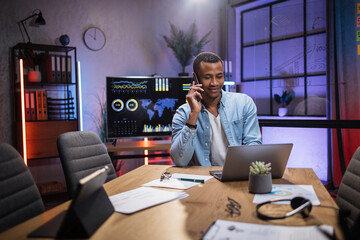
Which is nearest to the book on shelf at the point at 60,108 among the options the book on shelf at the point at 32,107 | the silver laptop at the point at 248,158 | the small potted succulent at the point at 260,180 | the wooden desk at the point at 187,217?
the book on shelf at the point at 32,107

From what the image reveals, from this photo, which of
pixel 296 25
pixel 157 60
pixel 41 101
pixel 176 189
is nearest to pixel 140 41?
pixel 157 60

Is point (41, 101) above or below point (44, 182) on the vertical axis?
above

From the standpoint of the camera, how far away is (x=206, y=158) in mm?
2023

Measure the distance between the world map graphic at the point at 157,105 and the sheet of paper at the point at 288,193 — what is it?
96.7 inches

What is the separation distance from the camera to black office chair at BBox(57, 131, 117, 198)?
5.72 ft

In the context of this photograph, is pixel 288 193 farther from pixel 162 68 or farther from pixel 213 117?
pixel 162 68

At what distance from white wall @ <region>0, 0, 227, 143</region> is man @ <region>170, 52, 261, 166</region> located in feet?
8.97

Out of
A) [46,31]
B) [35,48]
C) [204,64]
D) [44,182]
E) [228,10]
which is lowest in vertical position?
[44,182]

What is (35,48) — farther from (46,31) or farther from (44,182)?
(44,182)

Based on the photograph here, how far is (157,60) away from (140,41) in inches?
15.9

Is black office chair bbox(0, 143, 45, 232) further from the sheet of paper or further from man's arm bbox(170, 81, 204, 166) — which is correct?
the sheet of paper

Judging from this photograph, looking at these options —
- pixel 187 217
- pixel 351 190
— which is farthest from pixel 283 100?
pixel 187 217

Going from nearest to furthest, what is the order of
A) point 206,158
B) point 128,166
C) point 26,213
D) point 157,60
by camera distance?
point 26,213 → point 206,158 → point 128,166 → point 157,60

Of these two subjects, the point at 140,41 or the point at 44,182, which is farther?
the point at 140,41
